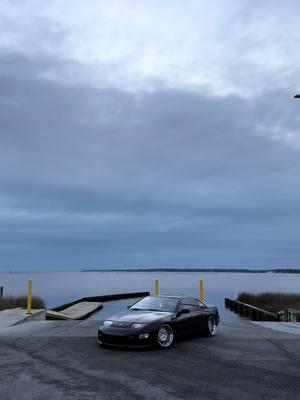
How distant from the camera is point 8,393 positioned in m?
6.98

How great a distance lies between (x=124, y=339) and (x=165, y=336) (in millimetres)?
1122

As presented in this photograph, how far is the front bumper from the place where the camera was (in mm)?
10492

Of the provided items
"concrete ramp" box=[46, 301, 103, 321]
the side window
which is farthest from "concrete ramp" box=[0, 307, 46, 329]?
"concrete ramp" box=[46, 301, 103, 321]

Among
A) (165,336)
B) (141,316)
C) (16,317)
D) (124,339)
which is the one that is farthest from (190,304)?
(16,317)

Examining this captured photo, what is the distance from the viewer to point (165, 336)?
36.4 feet

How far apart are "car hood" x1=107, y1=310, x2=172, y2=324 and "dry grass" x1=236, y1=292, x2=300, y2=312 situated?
2593cm

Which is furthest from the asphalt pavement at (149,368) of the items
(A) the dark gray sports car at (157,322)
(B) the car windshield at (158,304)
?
(B) the car windshield at (158,304)

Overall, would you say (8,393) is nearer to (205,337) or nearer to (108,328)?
(108,328)

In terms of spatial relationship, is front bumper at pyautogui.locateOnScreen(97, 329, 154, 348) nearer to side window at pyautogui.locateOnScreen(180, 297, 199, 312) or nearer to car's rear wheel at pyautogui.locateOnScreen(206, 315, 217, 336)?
side window at pyautogui.locateOnScreen(180, 297, 199, 312)

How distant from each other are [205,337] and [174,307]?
1.75 m

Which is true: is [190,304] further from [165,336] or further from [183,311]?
[165,336]

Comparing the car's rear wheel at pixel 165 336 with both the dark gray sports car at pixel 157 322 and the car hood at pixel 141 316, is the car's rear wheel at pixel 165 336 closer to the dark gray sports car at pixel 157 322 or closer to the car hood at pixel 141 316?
the dark gray sports car at pixel 157 322

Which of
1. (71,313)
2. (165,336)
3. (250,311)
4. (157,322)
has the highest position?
(157,322)

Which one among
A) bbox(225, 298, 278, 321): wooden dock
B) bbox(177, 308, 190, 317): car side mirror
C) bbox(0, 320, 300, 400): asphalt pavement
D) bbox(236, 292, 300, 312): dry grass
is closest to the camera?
bbox(0, 320, 300, 400): asphalt pavement
